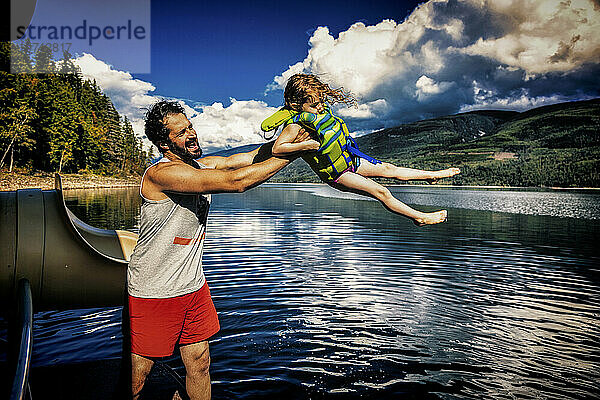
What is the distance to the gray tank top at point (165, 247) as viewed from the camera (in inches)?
130

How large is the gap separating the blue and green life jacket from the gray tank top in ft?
4.02

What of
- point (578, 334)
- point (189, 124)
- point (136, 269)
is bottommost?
point (578, 334)

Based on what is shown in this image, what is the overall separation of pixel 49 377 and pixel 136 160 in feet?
388

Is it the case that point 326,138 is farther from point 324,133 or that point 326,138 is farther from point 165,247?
point 165,247

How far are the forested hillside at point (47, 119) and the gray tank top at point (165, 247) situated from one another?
186 ft

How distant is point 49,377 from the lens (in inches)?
199

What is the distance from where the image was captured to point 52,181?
176 ft

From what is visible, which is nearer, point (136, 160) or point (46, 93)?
point (46, 93)

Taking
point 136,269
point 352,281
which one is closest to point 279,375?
point 136,269

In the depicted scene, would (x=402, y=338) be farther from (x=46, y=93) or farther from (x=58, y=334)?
(x=46, y=93)

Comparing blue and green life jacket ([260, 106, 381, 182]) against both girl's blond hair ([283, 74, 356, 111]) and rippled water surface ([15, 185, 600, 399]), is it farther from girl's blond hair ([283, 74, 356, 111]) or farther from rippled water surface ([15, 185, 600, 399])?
rippled water surface ([15, 185, 600, 399])

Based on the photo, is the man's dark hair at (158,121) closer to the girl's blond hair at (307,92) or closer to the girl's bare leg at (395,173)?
the girl's blond hair at (307,92)

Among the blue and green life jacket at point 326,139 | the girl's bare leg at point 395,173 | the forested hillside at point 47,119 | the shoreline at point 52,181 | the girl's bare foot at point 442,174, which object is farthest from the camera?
the forested hillside at point 47,119

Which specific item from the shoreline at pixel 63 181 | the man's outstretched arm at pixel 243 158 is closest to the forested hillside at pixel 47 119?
the shoreline at pixel 63 181
